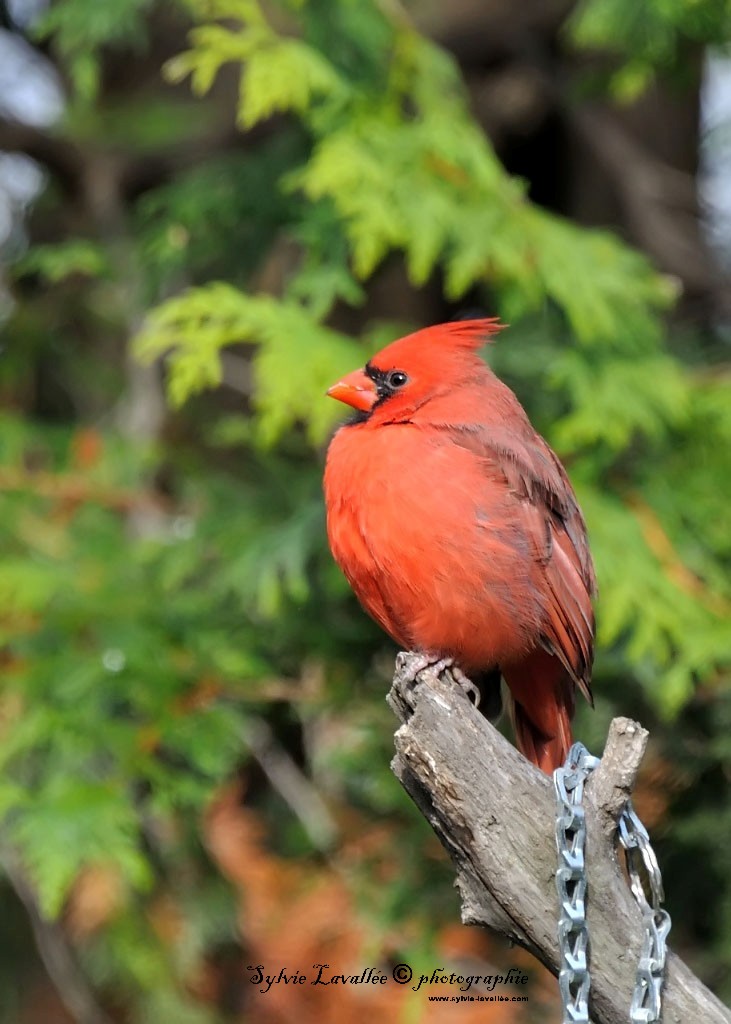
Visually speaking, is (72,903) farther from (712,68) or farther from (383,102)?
(712,68)

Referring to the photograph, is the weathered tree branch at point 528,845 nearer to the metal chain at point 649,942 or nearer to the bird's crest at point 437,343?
the metal chain at point 649,942

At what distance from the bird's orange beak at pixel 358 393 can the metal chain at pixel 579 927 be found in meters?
0.94

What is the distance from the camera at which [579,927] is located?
182 centimetres

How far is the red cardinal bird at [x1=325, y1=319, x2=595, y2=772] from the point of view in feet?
7.53

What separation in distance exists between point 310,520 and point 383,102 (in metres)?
1.07

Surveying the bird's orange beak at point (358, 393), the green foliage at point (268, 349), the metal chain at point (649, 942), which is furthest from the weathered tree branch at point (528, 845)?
the green foliage at point (268, 349)

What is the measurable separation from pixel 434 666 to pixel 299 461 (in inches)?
66.3

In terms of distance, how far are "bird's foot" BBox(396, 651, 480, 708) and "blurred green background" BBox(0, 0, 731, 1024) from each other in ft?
2.77

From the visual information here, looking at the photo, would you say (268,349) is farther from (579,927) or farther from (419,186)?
(579,927)

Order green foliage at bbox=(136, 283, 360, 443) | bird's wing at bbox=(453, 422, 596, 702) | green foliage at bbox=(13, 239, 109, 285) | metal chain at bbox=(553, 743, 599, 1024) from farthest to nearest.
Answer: green foliage at bbox=(13, 239, 109, 285) < green foliage at bbox=(136, 283, 360, 443) < bird's wing at bbox=(453, 422, 596, 702) < metal chain at bbox=(553, 743, 599, 1024)

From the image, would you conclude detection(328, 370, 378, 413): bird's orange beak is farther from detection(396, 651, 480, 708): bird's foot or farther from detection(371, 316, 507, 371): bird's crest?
detection(396, 651, 480, 708): bird's foot

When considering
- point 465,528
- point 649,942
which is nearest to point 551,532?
point 465,528

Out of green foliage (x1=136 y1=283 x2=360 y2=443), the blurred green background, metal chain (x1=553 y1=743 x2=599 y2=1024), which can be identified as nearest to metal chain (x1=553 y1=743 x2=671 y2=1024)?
metal chain (x1=553 y1=743 x2=599 y2=1024)

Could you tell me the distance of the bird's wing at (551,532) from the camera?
95.6 inches
